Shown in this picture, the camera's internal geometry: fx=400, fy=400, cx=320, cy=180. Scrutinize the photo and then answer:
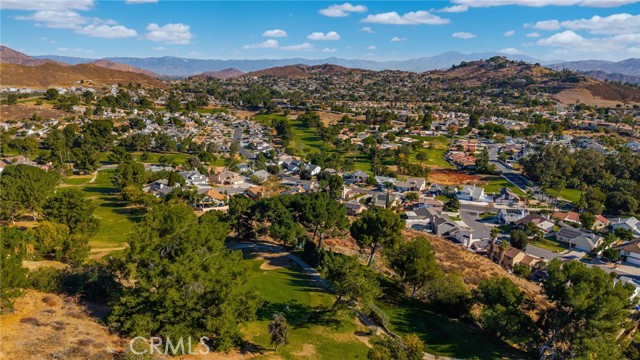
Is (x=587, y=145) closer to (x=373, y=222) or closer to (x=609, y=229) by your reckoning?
(x=609, y=229)

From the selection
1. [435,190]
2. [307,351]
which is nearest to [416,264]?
[307,351]

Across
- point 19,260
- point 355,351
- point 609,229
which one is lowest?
point 609,229

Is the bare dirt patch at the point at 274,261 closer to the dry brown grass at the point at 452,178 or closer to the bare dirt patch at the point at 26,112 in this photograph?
the dry brown grass at the point at 452,178

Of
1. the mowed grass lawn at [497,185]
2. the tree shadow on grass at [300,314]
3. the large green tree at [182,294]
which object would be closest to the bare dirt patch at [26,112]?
the tree shadow on grass at [300,314]

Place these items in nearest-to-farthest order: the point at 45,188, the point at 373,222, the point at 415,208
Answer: the point at 373,222, the point at 45,188, the point at 415,208

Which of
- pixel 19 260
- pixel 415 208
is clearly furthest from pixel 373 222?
pixel 415 208
